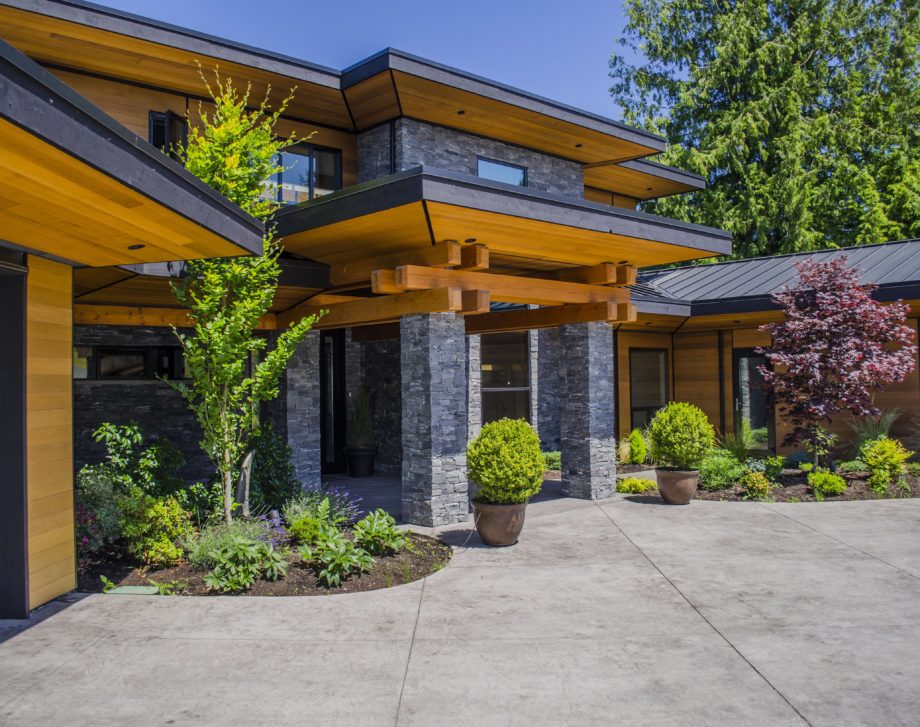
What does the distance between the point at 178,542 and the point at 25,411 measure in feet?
7.79

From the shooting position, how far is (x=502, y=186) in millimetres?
7996

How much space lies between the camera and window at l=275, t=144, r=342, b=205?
1210 centimetres

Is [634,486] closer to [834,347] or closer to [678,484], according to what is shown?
[678,484]

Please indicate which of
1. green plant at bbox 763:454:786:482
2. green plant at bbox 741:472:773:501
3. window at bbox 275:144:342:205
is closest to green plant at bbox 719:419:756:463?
green plant at bbox 763:454:786:482

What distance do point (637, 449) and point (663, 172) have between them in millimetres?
6533

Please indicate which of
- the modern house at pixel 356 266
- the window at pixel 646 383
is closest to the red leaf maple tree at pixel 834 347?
the modern house at pixel 356 266

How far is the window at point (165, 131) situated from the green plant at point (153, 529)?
5.56m

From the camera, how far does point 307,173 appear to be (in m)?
12.4

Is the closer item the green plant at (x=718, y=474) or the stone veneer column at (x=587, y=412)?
the stone veneer column at (x=587, y=412)

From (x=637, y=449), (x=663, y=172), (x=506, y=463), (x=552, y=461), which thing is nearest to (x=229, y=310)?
(x=506, y=463)

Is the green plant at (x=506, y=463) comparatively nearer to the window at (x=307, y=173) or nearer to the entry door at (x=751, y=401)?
the window at (x=307, y=173)

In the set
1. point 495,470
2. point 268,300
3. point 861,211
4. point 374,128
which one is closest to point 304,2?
point 374,128

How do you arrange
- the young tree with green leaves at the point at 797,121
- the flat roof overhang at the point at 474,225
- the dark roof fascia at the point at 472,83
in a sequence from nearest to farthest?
1. the flat roof overhang at the point at 474,225
2. the dark roof fascia at the point at 472,83
3. the young tree with green leaves at the point at 797,121

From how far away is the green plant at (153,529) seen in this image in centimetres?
731
